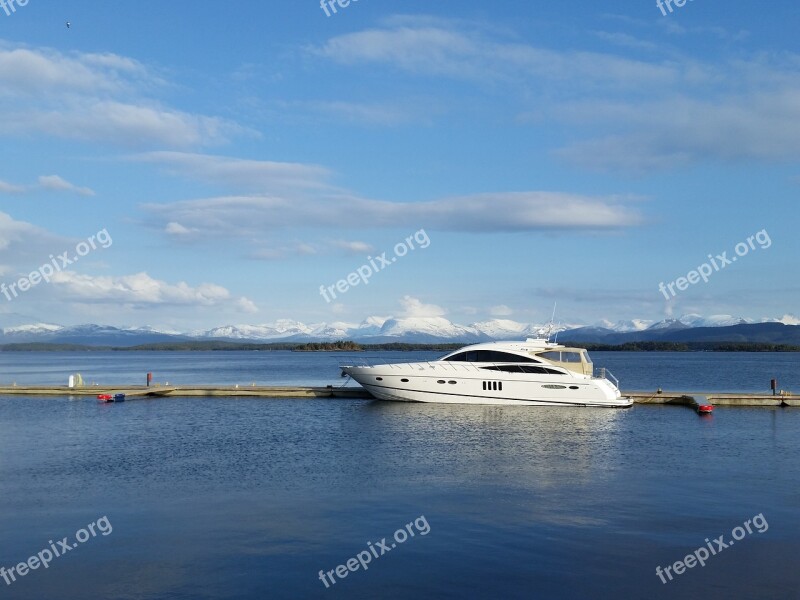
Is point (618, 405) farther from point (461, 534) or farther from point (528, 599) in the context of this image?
point (528, 599)

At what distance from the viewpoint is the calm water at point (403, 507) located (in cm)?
1702

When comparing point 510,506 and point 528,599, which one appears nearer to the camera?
point 528,599

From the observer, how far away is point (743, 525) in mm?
21406

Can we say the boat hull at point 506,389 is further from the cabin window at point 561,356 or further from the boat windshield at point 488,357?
the cabin window at point 561,356

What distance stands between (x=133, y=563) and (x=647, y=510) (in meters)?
15.2

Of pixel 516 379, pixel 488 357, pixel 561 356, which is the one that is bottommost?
pixel 516 379

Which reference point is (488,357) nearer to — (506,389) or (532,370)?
(506,389)

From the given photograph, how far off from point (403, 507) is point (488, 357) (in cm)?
2909

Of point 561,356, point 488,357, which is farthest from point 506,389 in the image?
point 561,356

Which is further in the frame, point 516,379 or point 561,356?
point 561,356

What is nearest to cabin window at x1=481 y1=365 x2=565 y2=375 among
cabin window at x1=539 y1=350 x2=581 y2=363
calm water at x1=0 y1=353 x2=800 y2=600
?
cabin window at x1=539 y1=350 x2=581 y2=363

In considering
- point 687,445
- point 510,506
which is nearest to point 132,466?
point 510,506

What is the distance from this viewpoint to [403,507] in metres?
23.2

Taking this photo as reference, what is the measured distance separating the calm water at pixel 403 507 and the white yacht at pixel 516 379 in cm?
739
